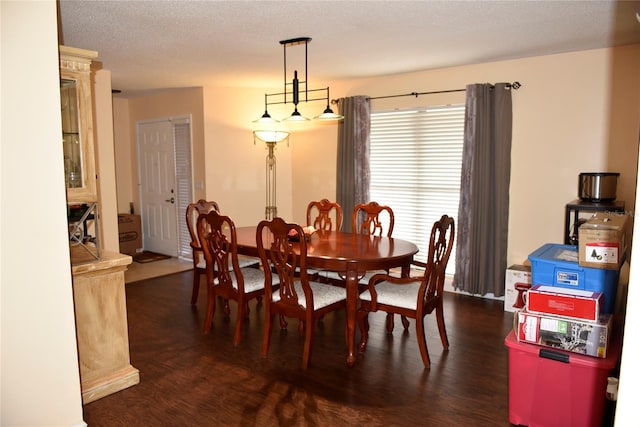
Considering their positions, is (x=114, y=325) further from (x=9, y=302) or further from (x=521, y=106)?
(x=521, y=106)

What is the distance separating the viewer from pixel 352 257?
3.16 metres

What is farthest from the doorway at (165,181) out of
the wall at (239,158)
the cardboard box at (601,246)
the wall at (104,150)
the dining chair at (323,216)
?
the cardboard box at (601,246)

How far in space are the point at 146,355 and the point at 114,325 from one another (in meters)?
0.65

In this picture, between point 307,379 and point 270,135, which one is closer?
point 307,379

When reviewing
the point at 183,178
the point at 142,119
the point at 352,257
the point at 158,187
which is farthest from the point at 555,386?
the point at 142,119

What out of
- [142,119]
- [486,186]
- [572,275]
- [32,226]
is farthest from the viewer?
[142,119]

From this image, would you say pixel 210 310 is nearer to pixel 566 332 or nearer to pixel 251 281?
pixel 251 281

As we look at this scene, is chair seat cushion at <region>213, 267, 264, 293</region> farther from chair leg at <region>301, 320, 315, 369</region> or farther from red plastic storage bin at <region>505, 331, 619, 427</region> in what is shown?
red plastic storage bin at <region>505, 331, 619, 427</region>

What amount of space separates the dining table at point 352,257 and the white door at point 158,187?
125 inches

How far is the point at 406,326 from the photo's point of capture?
3850 mm

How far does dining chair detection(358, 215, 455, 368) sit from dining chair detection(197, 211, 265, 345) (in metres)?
0.87

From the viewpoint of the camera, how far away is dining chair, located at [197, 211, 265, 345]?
3434mm

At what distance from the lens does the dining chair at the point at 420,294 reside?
3.09 metres

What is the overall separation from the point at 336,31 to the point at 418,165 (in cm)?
217
